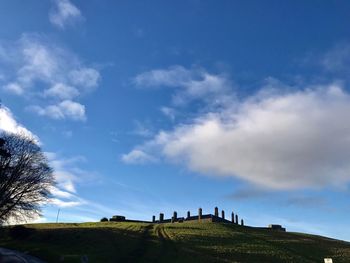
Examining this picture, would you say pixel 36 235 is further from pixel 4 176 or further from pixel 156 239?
pixel 156 239

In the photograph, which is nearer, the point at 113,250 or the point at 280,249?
the point at 113,250

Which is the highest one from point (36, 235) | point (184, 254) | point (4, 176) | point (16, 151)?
point (16, 151)

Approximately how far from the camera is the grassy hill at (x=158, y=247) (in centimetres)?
4775

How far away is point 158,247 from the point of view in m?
54.8

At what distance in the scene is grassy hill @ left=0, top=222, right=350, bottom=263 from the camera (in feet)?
157

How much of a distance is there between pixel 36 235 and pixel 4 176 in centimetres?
1217

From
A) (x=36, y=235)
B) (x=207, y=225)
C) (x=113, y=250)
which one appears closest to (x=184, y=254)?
(x=113, y=250)

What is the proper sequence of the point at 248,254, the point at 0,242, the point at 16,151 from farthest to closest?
the point at 16,151
the point at 0,242
the point at 248,254

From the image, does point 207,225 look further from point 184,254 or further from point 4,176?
point 4,176

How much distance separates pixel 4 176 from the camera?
2370 inches

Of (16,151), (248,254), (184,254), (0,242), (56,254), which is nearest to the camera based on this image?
(56,254)

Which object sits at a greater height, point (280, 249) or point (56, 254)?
point (280, 249)

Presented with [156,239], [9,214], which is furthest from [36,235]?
[156,239]

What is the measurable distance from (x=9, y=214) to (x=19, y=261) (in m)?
30.6
